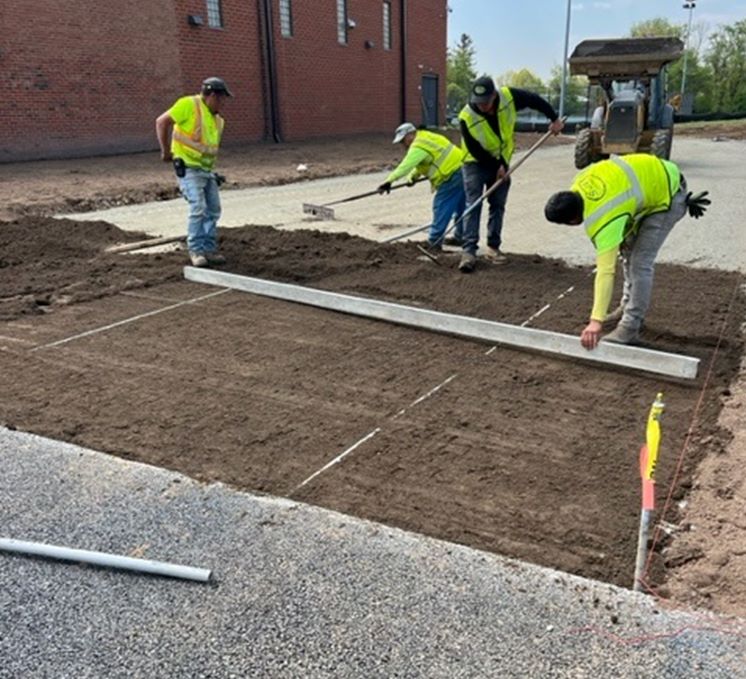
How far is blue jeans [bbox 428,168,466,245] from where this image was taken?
700cm

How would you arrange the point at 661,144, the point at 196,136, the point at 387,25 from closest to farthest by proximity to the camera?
the point at 196,136 < the point at 661,144 < the point at 387,25

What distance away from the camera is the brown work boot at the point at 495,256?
6.82 metres

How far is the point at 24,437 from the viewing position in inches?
132

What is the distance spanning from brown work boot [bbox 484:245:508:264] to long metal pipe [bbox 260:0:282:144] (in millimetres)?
16158

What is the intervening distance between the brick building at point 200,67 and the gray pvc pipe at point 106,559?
14.6 meters

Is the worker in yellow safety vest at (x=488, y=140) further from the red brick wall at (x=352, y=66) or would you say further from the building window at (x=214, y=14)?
the red brick wall at (x=352, y=66)

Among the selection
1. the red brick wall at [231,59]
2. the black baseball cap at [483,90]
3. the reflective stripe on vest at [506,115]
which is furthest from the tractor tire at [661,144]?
the red brick wall at [231,59]

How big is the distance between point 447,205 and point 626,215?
11.9 ft

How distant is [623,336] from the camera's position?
4.45 m

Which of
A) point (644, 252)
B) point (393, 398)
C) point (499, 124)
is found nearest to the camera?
point (393, 398)

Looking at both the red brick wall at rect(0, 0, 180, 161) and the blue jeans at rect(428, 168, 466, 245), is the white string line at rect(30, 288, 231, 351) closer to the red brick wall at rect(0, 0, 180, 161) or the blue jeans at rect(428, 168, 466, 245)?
the blue jeans at rect(428, 168, 466, 245)

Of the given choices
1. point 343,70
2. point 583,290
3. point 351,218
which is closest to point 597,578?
point 583,290

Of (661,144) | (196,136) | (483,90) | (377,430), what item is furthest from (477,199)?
(661,144)

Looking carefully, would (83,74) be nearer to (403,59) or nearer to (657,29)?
(403,59)
